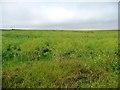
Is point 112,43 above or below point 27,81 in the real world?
above

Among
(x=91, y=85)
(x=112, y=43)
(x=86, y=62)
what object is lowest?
(x=91, y=85)

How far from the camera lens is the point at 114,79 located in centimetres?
880

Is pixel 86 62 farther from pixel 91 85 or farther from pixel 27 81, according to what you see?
pixel 27 81

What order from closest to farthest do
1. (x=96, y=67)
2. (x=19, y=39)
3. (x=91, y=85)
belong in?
(x=91, y=85) < (x=96, y=67) < (x=19, y=39)

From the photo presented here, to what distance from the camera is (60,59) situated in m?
9.53

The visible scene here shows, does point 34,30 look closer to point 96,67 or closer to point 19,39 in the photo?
point 19,39

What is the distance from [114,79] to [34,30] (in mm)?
3661

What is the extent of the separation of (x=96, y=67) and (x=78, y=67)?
0.62 m

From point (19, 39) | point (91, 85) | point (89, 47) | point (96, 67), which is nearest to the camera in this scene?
point (91, 85)

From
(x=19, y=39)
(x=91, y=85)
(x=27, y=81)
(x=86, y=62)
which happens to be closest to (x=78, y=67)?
(x=86, y=62)

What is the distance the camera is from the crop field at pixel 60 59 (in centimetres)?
891

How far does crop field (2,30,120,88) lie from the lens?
8.91 m

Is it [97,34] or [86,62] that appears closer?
[86,62]

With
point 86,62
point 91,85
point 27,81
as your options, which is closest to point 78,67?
point 86,62
